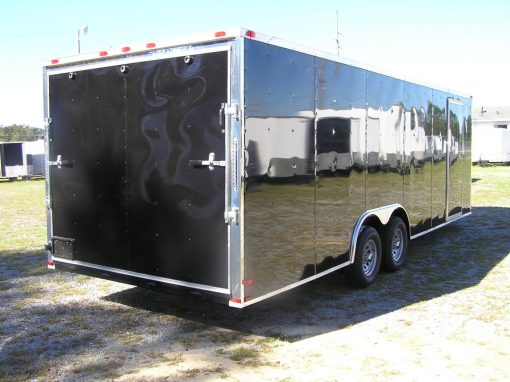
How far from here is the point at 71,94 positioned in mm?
5367

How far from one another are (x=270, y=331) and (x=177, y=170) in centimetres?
174

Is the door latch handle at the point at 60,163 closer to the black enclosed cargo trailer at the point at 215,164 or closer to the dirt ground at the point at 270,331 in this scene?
the black enclosed cargo trailer at the point at 215,164

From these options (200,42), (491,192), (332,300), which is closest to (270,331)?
(332,300)

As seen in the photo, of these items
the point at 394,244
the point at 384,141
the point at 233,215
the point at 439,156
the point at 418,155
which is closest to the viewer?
the point at 233,215

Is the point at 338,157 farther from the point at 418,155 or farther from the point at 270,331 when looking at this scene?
the point at 418,155

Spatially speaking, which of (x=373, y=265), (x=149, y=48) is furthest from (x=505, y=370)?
(x=149, y=48)

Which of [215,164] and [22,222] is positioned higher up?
[215,164]

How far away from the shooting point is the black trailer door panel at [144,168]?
4.47 metres

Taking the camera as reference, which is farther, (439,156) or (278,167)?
(439,156)

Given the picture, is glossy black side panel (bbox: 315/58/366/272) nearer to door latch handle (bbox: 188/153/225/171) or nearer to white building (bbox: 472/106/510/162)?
door latch handle (bbox: 188/153/225/171)

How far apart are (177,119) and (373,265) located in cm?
332

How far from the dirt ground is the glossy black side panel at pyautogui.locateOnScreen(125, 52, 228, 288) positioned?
68cm

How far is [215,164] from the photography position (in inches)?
173

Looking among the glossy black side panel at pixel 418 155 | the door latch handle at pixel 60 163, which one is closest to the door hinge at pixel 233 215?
the door latch handle at pixel 60 163
